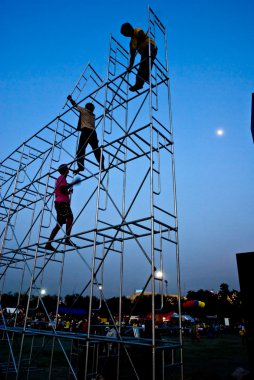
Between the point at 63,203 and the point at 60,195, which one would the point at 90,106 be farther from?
the point at 63,203

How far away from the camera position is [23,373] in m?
8.97

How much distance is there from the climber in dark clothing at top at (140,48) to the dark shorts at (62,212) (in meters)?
3.83

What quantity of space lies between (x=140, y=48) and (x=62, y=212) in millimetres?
5076

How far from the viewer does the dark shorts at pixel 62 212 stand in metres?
7.89

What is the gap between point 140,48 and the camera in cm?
749

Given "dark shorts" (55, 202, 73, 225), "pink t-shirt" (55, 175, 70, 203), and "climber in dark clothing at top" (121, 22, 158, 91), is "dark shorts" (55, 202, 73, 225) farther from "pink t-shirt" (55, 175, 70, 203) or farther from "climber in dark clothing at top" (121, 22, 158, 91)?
"climber in dark clothing at top" (121, 22, 158, 91)

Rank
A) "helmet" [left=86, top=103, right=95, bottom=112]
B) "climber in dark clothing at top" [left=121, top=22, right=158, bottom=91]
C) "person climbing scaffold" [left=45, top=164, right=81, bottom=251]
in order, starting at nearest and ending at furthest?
"climber in dark clothing at top" [left=121, top=22, right=158, bottom=91] < "person climbing scaffold" [left=45, top=164, right=81, bottom=251] < "helmet" [left=86, top=103, right=95, bottom=112]

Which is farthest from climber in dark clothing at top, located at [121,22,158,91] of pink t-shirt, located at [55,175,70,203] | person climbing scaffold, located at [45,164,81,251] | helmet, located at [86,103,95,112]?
pink t-shirt, located at [55,175,70,203]

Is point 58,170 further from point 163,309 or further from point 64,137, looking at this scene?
point 163,309

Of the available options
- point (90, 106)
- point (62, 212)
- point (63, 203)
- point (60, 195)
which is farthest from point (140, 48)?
point (62, 212)

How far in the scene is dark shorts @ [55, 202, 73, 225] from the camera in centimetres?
789

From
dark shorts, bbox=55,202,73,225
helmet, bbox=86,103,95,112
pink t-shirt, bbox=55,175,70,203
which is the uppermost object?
helmet, bbox=86,103,95,112

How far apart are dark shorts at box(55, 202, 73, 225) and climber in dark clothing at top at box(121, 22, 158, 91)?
3.83m

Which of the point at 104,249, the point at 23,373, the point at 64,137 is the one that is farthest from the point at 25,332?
the point at 64,137
